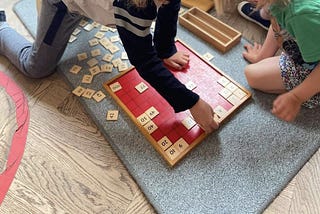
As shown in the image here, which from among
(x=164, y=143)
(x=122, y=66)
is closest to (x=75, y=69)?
(x=122, y=66)

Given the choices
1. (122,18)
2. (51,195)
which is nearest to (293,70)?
(122,18)

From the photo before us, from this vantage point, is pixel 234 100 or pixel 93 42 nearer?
pixel 234 100

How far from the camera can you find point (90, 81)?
1046mm

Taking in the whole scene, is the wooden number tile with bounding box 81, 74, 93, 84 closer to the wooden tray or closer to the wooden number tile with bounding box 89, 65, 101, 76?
the wooden number tile with bounding box 89, 65, 101, 76

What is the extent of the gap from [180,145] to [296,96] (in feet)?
1.10

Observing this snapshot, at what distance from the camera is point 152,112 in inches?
37.1

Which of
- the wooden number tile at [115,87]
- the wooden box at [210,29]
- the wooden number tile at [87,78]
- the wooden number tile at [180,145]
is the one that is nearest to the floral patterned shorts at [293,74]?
the wooden box at [210,29]

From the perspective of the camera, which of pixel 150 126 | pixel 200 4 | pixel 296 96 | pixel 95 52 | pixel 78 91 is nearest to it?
pixel 296 96

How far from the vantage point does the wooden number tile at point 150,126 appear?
35.7 inches

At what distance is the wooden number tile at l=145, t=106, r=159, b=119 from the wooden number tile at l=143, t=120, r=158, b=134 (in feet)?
0.07

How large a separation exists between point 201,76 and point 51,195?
0.58 meters

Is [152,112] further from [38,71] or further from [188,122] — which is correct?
[38,71]

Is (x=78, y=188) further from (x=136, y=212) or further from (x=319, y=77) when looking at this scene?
(x=319, y=77)

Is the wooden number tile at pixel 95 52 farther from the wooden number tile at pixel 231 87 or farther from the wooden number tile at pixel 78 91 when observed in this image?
the wooden number tile at pixel 231 87
